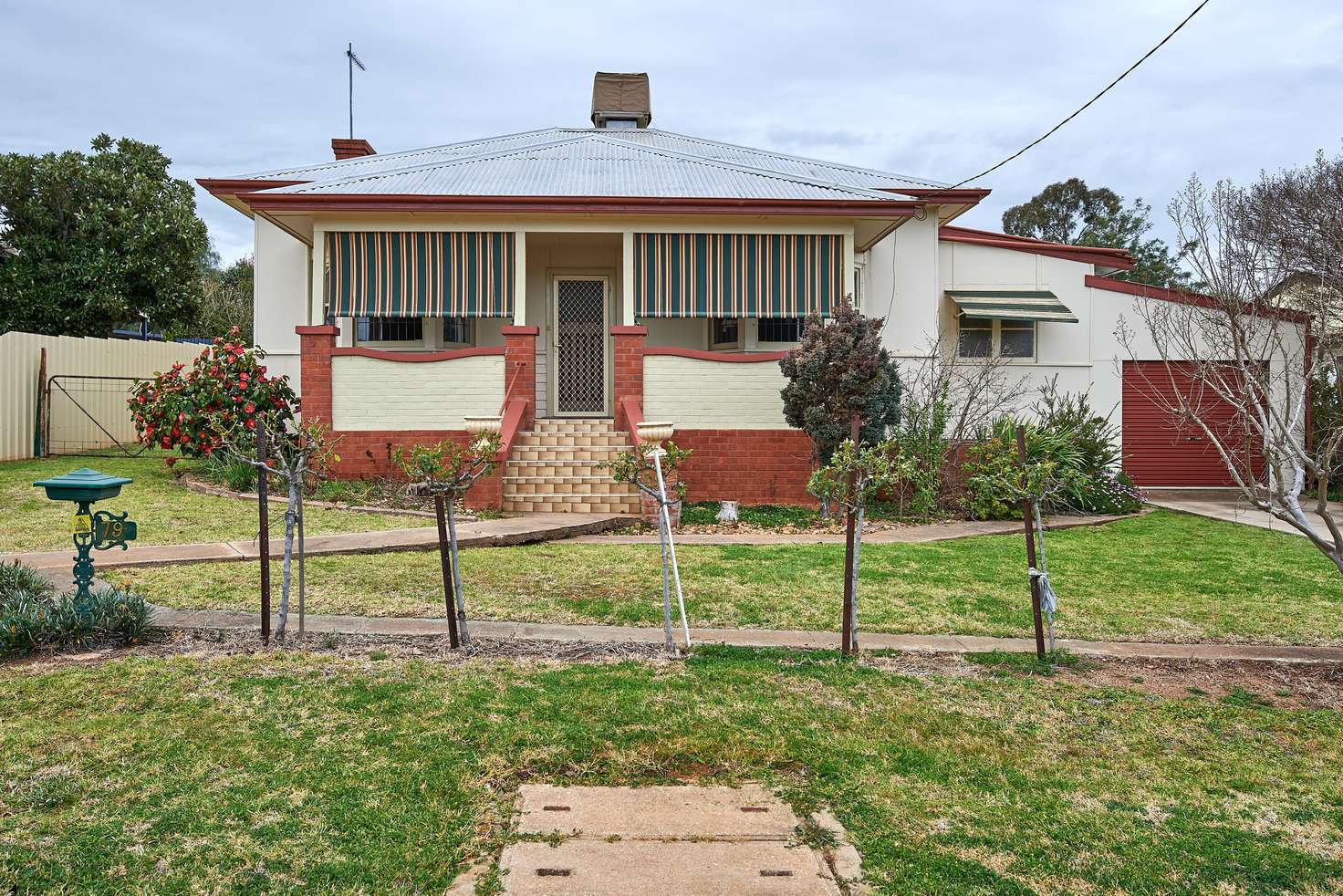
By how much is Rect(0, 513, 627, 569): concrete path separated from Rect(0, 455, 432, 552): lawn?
47 cm

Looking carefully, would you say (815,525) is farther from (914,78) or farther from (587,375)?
(914,78)

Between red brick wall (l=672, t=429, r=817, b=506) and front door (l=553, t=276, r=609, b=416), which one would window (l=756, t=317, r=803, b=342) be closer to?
front door (l=553, t=276, r=609, b=416)

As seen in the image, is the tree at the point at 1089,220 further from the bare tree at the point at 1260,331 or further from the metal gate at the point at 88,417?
the metal gate at the point at 88,417

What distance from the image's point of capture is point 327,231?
12.9m

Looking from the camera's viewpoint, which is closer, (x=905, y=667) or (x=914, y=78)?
(x=905, y=667)

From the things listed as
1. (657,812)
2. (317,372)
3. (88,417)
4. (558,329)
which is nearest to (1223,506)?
(558,329)

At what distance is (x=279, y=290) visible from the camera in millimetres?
14242

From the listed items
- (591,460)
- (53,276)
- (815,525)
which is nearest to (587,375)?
A: (591,460)

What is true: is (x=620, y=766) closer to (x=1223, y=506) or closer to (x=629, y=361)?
(x=629, y=361)

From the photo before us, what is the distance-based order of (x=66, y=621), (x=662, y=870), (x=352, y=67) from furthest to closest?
(x=352, y=67) < (x=66, y=621) < (x=662, y=870)

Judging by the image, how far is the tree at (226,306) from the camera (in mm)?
26359

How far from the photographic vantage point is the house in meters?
12.4

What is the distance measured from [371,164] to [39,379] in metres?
6.24

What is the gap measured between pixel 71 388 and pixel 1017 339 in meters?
15.7
